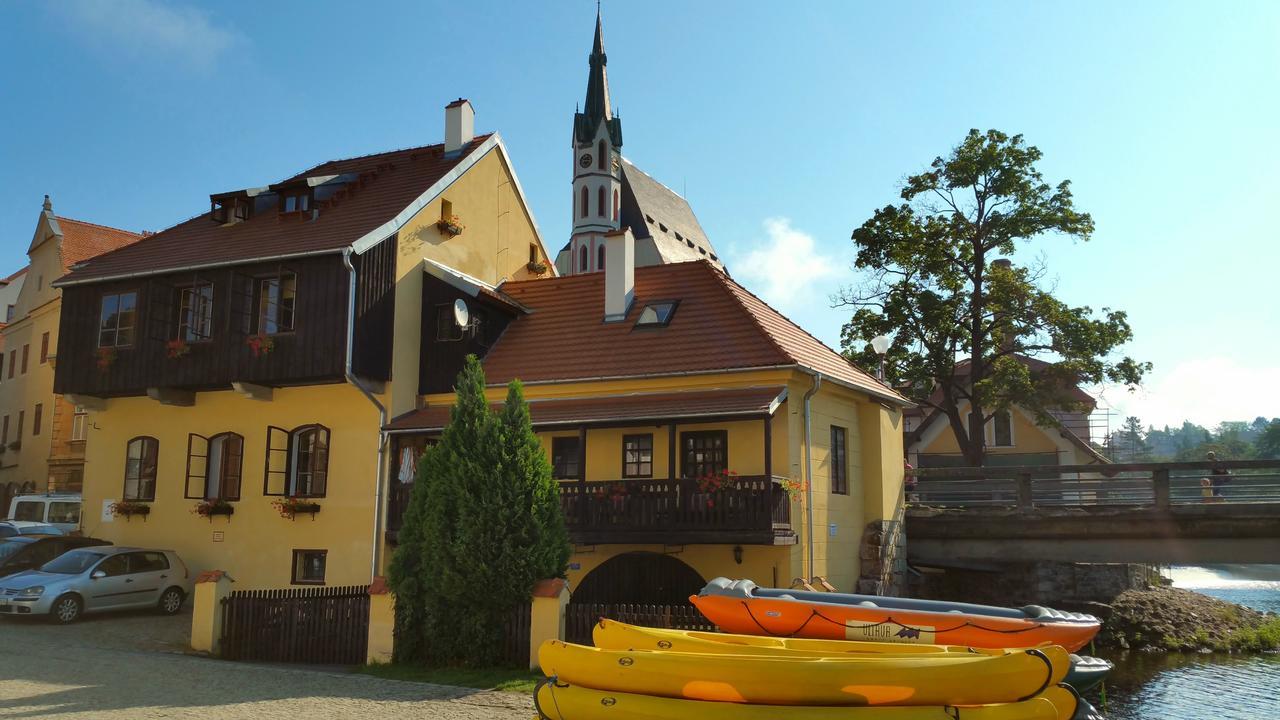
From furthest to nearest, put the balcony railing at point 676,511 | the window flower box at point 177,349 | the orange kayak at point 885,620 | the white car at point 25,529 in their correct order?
the white car at point 25,529 → the window flower box at point 177,349 → the balcony railing at point 676,511 → the orange kayak at point 885,620

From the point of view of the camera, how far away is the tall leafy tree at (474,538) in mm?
14453

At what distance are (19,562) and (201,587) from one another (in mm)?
7236

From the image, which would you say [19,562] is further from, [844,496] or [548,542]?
[844,496]

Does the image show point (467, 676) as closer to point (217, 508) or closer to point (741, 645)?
point (741, 645)

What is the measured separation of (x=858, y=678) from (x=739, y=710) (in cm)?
114

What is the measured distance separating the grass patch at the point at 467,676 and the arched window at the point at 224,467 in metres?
9.15

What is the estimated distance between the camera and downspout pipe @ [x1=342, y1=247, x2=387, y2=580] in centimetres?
2020

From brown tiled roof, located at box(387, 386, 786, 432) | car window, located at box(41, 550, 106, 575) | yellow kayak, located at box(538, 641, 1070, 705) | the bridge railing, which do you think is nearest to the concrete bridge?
the bridge railing

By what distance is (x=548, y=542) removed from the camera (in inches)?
587

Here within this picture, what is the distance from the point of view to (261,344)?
68.7 feet

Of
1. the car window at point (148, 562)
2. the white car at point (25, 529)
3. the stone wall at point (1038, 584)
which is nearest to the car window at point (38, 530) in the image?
the white car at point (25, 529)

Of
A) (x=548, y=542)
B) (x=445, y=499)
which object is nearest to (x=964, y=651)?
Result: (x=548, y=542)

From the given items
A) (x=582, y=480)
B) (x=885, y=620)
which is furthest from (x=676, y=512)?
(x=885, y=620)

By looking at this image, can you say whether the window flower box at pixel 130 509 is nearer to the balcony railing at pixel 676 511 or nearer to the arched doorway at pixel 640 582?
the arched doorway at pixel 640 582
